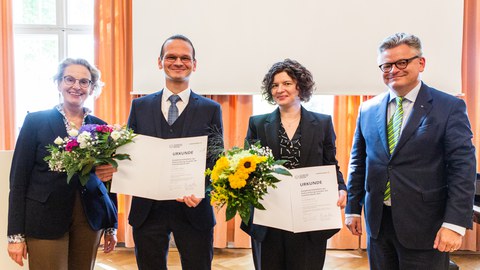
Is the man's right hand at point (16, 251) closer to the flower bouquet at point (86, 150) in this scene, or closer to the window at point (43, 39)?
the flower bouquet at point (86, 150)

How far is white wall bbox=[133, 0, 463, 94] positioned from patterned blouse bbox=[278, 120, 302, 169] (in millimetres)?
2059

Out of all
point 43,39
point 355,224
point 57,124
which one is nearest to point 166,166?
point 57,124

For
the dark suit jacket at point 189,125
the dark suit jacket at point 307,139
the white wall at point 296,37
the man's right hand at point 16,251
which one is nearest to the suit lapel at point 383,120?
the dark suit jacket at point 307,139

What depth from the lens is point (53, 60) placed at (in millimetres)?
4699

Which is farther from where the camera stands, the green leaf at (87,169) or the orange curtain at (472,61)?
the orange curtain at (472,61)

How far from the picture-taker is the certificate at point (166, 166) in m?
1.96

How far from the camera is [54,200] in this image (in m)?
2.08

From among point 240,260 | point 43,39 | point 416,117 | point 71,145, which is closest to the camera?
point 71,145

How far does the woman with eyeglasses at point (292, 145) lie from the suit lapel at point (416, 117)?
391mm

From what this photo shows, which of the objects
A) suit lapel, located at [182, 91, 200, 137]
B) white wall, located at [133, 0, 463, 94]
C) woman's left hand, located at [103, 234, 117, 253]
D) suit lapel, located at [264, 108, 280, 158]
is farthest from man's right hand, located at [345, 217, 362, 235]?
white wall, located at [133, 0, 463, 94]

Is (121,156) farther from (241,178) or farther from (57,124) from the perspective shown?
(241,178)

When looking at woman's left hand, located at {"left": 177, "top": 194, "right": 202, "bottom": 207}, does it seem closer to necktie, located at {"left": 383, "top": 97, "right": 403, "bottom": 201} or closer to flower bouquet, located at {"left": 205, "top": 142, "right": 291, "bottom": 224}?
flower bouquet, located at {"left": 205, "top": 142, "right": 291, "bottom": 224}

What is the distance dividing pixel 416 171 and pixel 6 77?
4.55 m

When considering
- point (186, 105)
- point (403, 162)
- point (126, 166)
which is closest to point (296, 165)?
point (403, 162)
